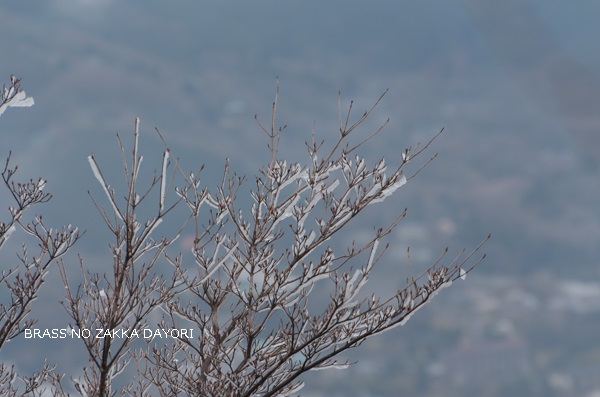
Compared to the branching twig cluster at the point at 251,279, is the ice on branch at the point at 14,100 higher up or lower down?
higher up

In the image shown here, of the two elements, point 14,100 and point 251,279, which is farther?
point 251,279

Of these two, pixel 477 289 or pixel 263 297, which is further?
pixel 477 289

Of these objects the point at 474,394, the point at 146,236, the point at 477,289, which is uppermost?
the point at 477,289

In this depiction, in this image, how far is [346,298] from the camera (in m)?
4.88

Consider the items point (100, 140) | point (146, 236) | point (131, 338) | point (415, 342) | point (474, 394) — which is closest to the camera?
point (146, 236)

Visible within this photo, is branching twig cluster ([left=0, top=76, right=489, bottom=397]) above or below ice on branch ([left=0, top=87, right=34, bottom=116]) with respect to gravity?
below

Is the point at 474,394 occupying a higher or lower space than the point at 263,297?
higher

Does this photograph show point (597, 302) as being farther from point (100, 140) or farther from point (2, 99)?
point (2, 99)

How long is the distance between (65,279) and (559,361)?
12892cm

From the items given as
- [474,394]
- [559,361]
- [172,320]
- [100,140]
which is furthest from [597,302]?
[172,320]

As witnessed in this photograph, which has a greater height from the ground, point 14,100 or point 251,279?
point 14,100

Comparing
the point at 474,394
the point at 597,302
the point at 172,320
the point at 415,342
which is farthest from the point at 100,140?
the point at 172,320

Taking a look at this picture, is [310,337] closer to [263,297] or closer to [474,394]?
[263,297]

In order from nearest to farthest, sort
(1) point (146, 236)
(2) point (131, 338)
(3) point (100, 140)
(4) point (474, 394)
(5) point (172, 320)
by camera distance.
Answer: (1) point (146, 236), (2) point (131, 338), (5) point (172, 320), (4) point (474, 394), (3) point (100, 140)
